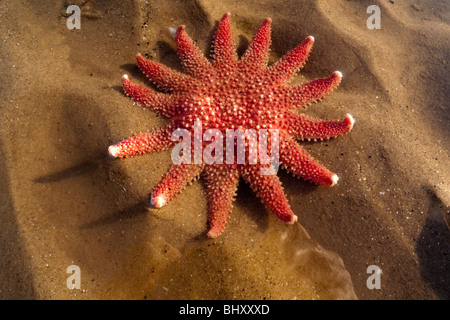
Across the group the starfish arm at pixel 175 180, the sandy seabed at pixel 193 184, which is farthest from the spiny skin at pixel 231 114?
the sandy seabed at pixel 193 184

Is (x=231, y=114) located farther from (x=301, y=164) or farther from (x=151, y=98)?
(x=151, y=98)

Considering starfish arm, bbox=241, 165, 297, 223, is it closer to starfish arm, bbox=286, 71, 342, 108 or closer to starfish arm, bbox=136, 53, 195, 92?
starfish arm, bbox=286, 71, 342, 108

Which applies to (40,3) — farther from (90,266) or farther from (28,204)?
(90,266)

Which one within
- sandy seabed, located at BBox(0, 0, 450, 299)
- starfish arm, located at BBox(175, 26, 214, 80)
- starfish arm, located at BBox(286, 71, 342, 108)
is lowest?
sandy seabed, located at BBox(0, 0, 450, 299)

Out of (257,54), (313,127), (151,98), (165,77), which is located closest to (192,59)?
(165,77)

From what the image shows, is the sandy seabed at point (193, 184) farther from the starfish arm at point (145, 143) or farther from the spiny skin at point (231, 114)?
the spiny skin at point (231, 114)

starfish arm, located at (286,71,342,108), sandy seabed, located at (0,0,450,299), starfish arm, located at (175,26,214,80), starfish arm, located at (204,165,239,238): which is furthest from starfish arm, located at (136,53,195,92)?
starfish arm, located at (286,71,342,108)
